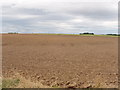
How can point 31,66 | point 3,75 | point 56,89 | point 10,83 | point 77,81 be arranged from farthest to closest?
point 31,66
point 3,75
point 77,81
point 10,83
point 56,89

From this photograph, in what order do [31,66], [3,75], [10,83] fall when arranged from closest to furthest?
1. [10,83]
2. [3,75]
3. [31,66]

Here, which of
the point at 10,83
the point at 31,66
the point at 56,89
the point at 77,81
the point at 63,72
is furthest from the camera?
the point at 31,66

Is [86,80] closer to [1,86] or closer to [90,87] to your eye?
[90,87]

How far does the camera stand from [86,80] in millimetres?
9195

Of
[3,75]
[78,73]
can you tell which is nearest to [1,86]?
[3,75]

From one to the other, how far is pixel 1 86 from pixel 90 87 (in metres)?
3.35

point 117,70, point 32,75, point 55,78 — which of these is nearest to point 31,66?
point 32,75

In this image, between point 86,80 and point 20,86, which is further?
point 86,80

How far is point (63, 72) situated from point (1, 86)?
144 inches

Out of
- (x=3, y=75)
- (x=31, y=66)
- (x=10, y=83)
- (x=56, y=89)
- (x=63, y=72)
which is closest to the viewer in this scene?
(x=56, y=89)

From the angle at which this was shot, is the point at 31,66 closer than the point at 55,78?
No

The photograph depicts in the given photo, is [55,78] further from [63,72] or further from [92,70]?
[92,70]

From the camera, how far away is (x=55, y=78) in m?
9.51

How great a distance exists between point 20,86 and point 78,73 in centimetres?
360
